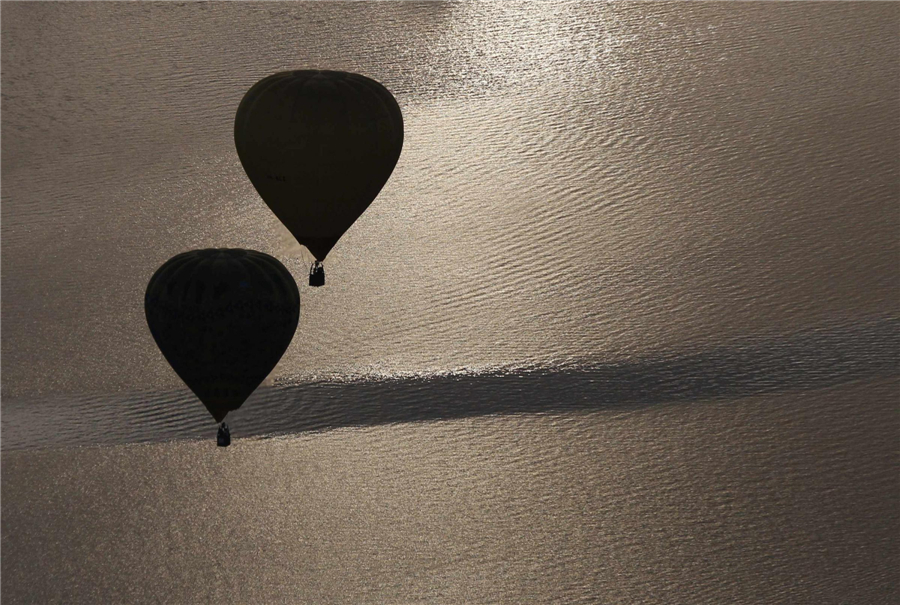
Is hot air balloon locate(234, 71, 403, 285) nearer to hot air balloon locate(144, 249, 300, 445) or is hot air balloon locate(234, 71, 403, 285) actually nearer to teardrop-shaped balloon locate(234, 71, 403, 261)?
teardrop-shaped balloon locate(234, 71, 403, 261)

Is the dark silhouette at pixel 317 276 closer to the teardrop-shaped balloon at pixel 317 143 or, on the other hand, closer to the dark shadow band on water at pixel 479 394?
the teardrop-shaped balloon at pixel 317 143

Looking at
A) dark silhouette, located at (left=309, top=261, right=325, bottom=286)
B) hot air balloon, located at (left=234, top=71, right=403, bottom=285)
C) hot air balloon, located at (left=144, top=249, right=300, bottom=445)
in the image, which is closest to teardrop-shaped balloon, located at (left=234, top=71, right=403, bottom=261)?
hot air balloon, located at (left=234, top=71, right=403, bottom=285)

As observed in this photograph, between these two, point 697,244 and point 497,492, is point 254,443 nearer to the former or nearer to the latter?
point 497,492

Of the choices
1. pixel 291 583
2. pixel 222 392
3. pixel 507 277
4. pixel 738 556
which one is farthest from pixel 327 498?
pixel 507 277

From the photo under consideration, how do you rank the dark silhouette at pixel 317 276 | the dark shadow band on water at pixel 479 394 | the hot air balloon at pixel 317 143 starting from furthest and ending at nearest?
the dark shadow band on water at pixel 479 394 < the dark silhouette at pixel 317 276 < the hot air balloon at pixel 317 143

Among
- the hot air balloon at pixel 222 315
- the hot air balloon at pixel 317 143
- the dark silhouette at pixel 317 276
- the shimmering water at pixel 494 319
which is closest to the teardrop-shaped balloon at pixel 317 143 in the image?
the hot air balloon at pixel 317 143

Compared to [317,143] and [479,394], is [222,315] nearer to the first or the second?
[317,143]
